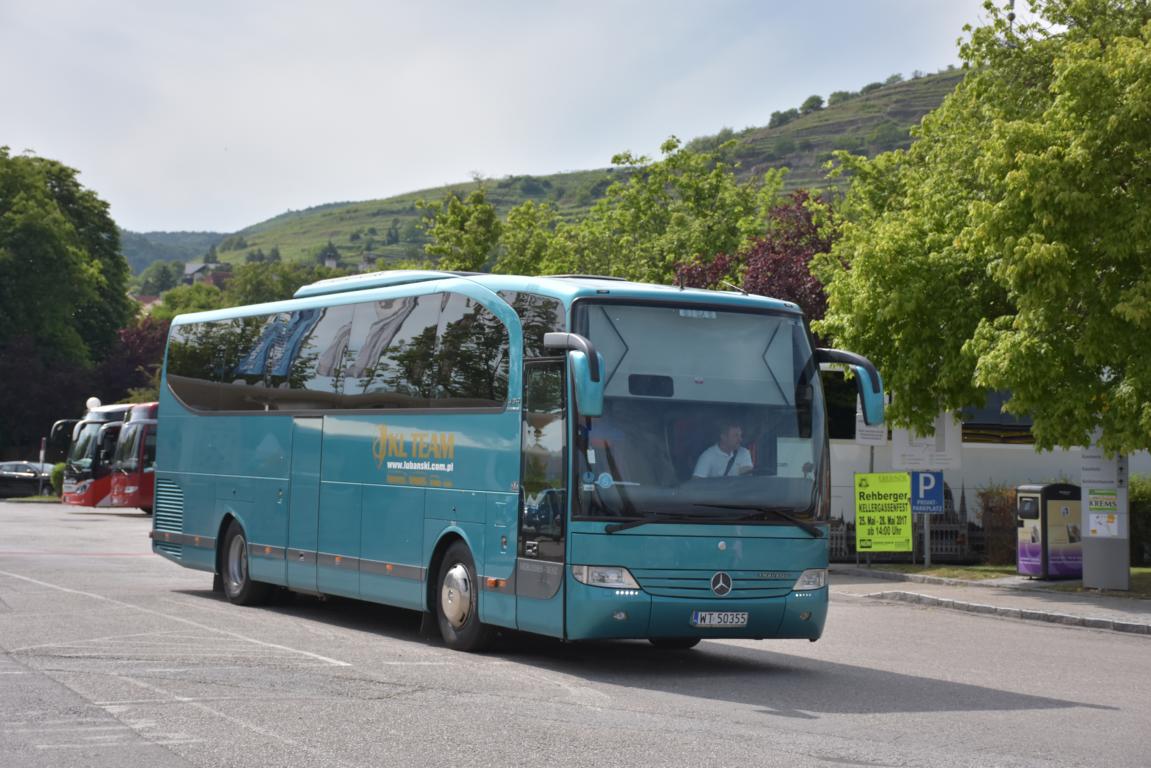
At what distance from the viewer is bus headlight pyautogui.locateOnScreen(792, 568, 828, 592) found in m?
13.3

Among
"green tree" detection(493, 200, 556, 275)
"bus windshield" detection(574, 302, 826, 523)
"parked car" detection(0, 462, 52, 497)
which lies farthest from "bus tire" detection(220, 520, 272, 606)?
"parked car" detection(0, 462, 52, 497)

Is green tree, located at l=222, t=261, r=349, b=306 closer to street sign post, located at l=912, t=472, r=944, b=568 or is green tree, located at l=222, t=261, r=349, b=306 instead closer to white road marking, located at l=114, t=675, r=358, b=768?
street sign post, located at l=912, t=472, r=944, b=568

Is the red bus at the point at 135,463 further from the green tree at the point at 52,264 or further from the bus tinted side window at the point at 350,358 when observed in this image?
the green tree at the point at 52,264

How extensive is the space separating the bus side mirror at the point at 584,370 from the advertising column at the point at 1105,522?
43.3ft

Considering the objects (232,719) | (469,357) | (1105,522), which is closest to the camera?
(232,719)

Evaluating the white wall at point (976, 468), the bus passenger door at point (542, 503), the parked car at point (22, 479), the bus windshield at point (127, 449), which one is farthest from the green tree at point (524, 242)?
the bus passenger door at point (542, 503)

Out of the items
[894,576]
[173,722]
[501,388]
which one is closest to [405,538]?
[501,388]

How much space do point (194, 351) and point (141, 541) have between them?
12.9m

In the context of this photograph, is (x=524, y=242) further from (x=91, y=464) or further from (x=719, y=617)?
(x=719, y=617)

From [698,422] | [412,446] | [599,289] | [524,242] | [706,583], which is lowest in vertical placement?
[706,583]

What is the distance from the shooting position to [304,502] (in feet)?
57.0

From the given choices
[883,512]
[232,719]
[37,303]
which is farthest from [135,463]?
[232,719]

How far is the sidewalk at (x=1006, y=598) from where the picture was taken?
1972 cm

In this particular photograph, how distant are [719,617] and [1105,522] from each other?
40.4 ft
